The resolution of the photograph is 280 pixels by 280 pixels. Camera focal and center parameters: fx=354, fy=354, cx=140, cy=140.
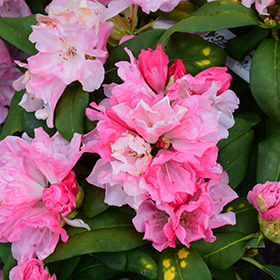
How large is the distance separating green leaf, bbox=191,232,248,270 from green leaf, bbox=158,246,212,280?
0.02 m

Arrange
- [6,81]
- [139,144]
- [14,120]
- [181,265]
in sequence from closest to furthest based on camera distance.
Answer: [139,144]
[181,265]
[14,120]
[6,81]

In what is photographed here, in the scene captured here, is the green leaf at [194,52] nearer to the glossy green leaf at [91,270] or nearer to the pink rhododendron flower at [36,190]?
the pink rhododendron flower at [36,190]

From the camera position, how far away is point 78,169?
0.73 meters

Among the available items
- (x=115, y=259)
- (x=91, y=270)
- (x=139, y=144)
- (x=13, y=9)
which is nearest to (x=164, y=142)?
(x=139, y=144)

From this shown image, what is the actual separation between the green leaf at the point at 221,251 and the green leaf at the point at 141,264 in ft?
0.27

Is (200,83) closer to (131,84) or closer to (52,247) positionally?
(131,84)

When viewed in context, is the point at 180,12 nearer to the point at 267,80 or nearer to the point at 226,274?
the point at 267,80

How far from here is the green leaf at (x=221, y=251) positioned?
0.65 m

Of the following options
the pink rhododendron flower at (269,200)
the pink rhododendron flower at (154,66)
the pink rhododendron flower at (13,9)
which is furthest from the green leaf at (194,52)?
the pink rhododendron flower at (13,9)

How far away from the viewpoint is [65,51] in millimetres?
635

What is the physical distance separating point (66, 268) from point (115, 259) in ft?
0.37

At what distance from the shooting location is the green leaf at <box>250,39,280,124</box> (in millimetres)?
634

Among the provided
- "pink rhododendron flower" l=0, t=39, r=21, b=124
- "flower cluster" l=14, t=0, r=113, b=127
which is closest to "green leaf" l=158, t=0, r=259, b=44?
"flower cluster" l=14, t=0, r=113, b=127

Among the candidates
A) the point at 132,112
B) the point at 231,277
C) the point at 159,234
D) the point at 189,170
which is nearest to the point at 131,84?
the point at 132,112
